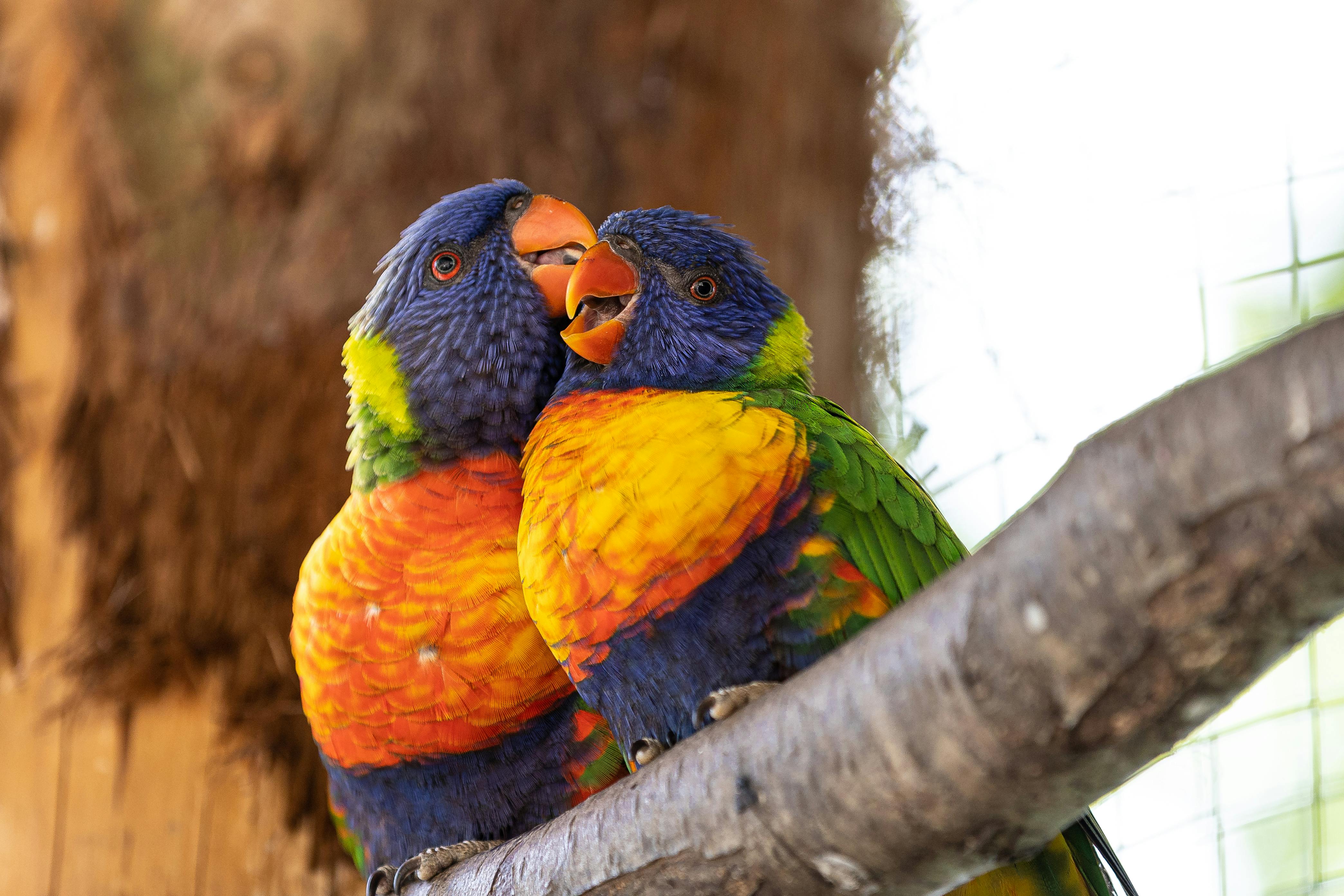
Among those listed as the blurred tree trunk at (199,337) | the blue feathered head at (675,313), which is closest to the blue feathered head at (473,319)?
the blue feathered head at (675,313)

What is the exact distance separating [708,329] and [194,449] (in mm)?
1758

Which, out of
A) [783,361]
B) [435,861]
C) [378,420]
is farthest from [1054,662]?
[378,420]

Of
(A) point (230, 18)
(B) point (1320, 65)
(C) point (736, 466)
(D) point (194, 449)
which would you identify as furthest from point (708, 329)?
(B) point (1320, 65)

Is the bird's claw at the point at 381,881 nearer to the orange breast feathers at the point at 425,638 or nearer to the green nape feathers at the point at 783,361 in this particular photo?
the orange breast feathers at the point at 425,638

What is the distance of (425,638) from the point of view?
2244mm

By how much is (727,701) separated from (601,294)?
1095 mm

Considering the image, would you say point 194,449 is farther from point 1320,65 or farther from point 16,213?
point 1320,65

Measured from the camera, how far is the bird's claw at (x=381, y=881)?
93.0 inches

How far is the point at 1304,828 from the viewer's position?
3961mm

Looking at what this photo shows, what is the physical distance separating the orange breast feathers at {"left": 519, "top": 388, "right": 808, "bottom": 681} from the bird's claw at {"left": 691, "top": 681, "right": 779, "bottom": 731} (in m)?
0.19

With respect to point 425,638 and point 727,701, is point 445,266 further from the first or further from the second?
point 727,701

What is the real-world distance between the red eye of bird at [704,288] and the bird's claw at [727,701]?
102 cm

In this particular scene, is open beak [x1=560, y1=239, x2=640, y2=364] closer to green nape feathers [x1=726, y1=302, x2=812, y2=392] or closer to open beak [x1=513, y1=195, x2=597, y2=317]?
open beak [x1=513, y1=195, x2=597, y2=317]

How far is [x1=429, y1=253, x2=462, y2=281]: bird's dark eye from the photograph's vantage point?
2699mm
